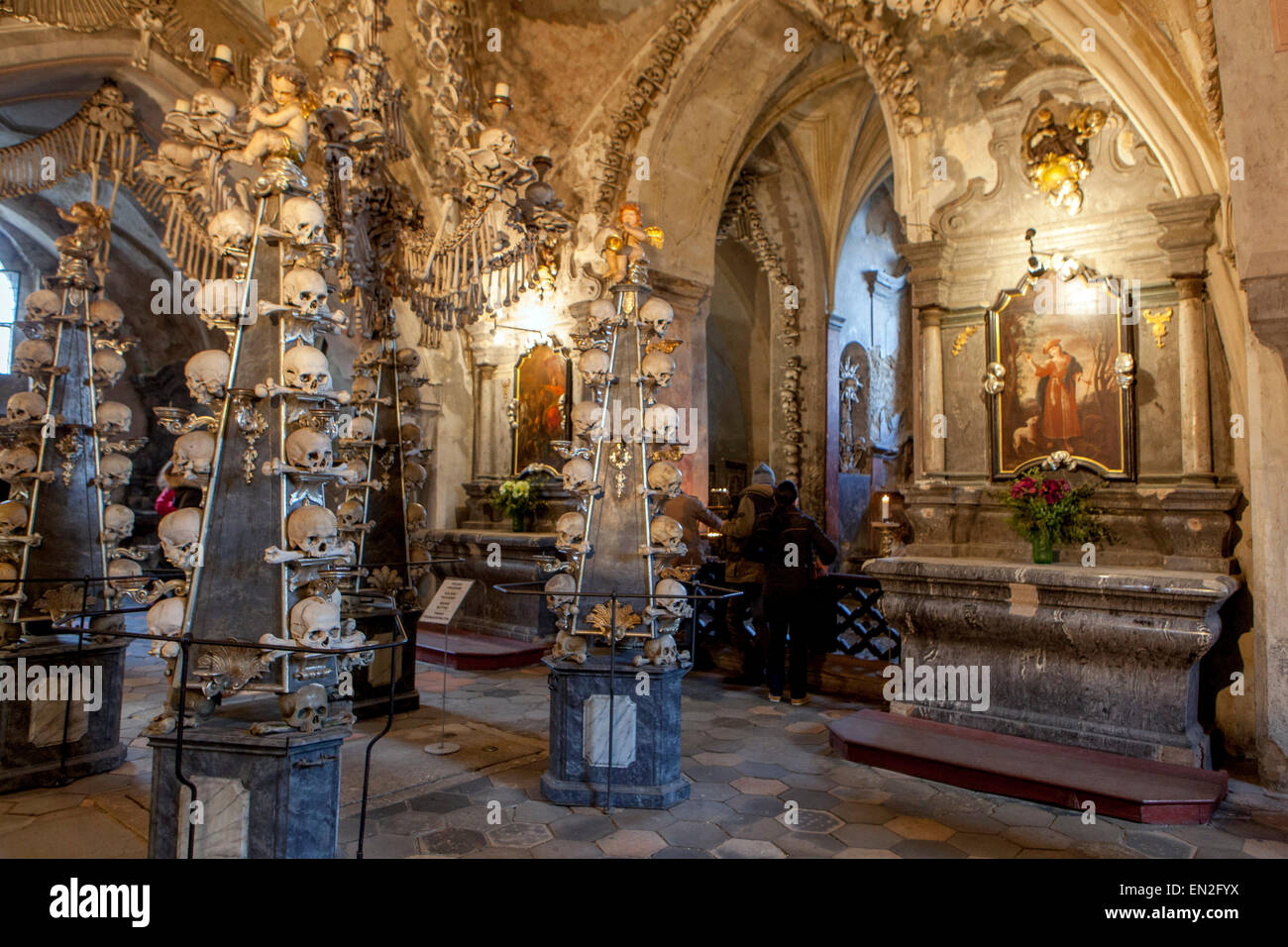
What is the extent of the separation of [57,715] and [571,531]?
2.78m

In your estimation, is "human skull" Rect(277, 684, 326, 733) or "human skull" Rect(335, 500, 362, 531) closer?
"human skull" Rect(277, 684, 326, 733)

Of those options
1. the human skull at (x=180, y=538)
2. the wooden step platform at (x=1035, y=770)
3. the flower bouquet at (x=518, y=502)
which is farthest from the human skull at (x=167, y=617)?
the flower bouquet at (x=518, y=502)

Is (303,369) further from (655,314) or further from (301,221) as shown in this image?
(655,314)

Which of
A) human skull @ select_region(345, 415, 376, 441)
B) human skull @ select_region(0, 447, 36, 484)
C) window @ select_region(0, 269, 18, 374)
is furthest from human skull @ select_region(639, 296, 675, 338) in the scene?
window @ select_region(0, 269, 18, 374)

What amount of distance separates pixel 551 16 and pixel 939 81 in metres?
4.47

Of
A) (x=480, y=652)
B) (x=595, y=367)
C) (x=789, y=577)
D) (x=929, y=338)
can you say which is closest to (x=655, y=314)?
(x=595, y=367)

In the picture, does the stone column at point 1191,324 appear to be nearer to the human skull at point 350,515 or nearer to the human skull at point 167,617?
the human skull at point 350,515

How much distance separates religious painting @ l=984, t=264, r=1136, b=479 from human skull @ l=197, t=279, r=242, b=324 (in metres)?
5.15

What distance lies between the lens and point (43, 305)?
14.5ft

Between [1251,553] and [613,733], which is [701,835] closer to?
[613,733]

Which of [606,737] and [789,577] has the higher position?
[789,577]

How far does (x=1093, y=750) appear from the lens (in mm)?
4711

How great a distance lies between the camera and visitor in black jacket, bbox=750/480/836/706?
6.04m

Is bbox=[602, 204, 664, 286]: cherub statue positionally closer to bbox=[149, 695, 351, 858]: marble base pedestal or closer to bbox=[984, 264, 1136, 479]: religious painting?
bbox=[149, 695, 351, 858]: marble base pedestal
